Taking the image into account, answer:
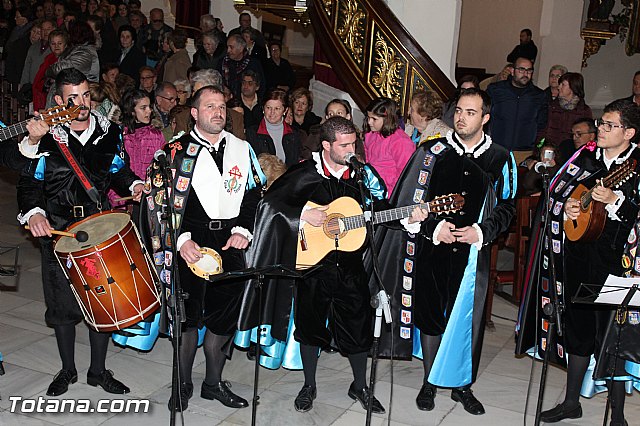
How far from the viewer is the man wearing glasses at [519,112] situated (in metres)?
10.2

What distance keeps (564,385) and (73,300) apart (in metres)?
3.70

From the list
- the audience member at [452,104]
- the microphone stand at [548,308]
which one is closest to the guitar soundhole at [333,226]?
the microphone stand at [548,308]

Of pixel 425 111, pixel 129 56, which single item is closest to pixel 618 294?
pixel 425 111

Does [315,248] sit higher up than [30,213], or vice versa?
[30,213]

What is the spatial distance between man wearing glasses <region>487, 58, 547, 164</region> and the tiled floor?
308 centimetres

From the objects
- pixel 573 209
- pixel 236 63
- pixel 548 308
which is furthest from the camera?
pixel 236 63

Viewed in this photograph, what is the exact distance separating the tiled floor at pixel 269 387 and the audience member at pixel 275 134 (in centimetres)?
208

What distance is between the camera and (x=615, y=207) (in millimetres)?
5547

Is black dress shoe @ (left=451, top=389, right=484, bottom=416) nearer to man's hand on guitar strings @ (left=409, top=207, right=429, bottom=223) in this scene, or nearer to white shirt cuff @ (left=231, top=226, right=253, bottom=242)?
man's hand on guitar strings @ (left=409, top=207, right=429, bottom=223)

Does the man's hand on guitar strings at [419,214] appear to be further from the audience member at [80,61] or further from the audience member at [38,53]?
the audience member at [38,53]

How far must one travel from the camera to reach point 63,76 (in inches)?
227

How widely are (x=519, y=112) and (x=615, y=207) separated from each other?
4785 mm

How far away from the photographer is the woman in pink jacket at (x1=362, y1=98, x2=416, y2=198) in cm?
731

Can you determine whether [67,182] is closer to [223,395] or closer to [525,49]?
[223,395]
